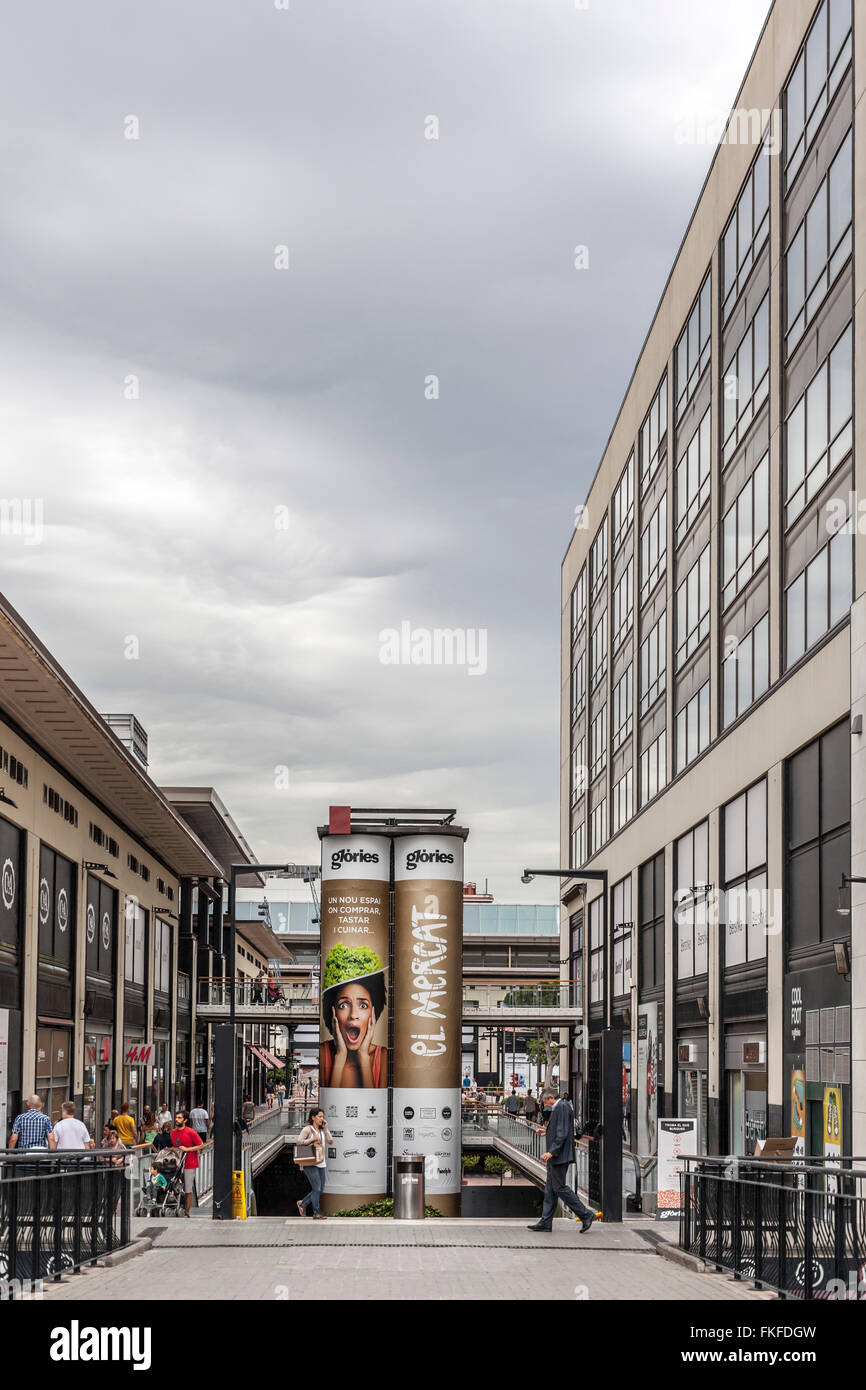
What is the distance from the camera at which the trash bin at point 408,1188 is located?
26516 millimetres

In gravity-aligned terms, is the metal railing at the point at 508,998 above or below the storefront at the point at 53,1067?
below

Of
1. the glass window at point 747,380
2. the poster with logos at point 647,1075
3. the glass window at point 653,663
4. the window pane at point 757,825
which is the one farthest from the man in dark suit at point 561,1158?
the glass window at point 653,663

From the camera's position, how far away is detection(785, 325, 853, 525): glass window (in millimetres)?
26281

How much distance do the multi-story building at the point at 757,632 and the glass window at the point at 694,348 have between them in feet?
0.39

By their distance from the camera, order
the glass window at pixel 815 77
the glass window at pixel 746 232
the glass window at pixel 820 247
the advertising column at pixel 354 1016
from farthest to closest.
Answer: the advertising column at pixel 354 1016 → the glass window at pixel 746 232 → the glass window at pixel 815 77 → the glass window at pixel 820 247

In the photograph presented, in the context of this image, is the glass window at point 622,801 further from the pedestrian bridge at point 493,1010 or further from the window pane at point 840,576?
the window pane at point 840,576

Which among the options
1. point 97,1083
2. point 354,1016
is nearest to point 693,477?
point 354,1016

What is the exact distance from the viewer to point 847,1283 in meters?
12.6

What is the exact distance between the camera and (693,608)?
4041 centimetres

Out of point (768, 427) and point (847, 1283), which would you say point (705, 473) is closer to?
point (768, 427)

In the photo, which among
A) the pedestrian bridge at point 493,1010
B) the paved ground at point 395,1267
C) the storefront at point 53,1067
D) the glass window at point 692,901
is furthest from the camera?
the pedestrian bridge at point 493,1010

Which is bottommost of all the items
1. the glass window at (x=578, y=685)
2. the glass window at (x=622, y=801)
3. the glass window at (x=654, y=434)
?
the glass window at (x=622, y=801)
